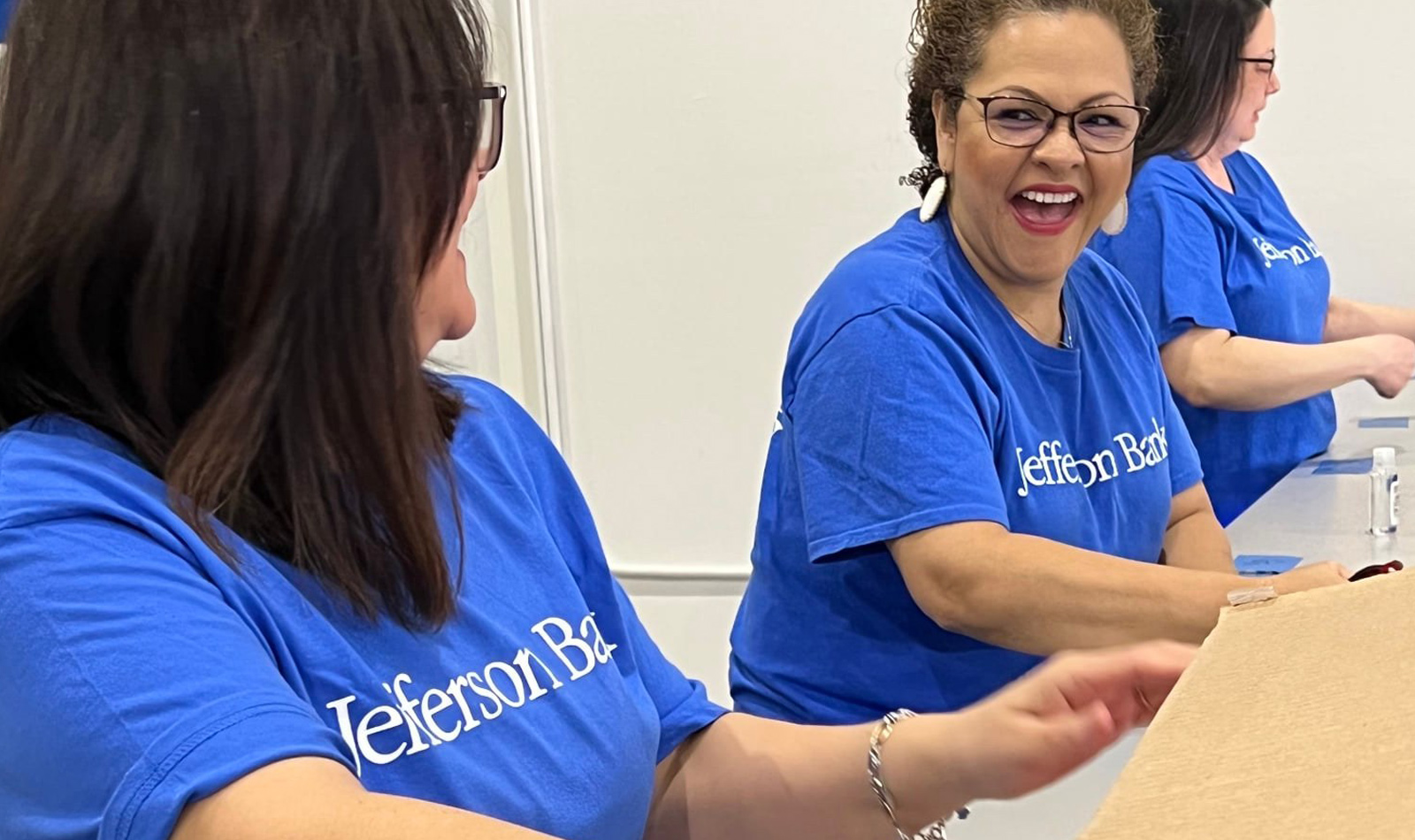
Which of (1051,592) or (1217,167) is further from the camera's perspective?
(1217,167)

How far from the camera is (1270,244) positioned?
2.15 meters

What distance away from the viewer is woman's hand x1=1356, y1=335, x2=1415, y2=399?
2.05m

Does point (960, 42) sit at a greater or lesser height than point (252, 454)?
greater

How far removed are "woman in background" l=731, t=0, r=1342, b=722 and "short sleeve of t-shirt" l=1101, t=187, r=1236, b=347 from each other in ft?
1.32

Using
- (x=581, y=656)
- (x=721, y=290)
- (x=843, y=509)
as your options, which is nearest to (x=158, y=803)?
(x=581, y=656)

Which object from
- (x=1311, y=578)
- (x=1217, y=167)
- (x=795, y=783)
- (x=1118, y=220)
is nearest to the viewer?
(x=795, y=783)

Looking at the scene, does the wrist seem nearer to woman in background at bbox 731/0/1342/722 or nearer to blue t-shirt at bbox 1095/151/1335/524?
woman in background at bbox 731/0/1342/722

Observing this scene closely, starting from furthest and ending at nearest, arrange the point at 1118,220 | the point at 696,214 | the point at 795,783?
the point at 696,214
the point at 1118,220
the point at 795,783

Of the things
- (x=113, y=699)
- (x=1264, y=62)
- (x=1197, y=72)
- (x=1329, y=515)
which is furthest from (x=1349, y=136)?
(x=113, y=699)

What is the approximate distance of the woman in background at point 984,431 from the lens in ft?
3.99

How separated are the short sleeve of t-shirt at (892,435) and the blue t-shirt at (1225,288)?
0.77 m

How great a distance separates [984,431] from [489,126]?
2.09 ft

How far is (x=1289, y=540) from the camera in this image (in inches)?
66.6

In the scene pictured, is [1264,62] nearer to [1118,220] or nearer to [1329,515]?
[1118,220]
